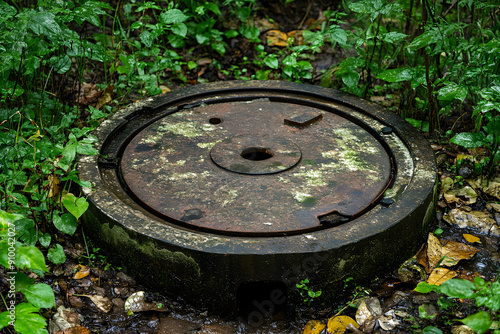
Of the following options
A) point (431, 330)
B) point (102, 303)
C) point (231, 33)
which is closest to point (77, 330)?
point (102, 303)

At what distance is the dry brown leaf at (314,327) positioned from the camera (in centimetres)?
203

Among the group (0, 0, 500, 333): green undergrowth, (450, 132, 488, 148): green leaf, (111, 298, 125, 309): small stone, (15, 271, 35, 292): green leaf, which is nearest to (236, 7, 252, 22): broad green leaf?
(0, 0, 500, 333): green undergrowth

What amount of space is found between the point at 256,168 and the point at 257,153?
36 cm

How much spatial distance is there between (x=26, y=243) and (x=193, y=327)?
84cm

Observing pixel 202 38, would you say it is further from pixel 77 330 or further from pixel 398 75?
pixel 77 330

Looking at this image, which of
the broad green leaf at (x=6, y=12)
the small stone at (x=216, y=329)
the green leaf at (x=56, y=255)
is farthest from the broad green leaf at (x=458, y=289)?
the broad green leaf at (x=6, y=12)

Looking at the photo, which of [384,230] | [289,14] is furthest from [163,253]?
[289,14]

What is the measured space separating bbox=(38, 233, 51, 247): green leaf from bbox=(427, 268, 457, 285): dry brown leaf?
1.88 m

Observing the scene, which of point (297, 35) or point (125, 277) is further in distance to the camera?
point (297, 35)

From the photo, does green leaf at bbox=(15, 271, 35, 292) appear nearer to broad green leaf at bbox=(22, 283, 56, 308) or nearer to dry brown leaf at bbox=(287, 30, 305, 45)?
broad green leaf at bbox=(22, 283, 56, 308)

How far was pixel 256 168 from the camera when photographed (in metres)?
2.45

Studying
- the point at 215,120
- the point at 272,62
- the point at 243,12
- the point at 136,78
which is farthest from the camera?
the point at 243,12

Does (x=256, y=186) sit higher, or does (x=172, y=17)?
(x=172, y=17)

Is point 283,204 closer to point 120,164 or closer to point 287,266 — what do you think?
point 287,266
